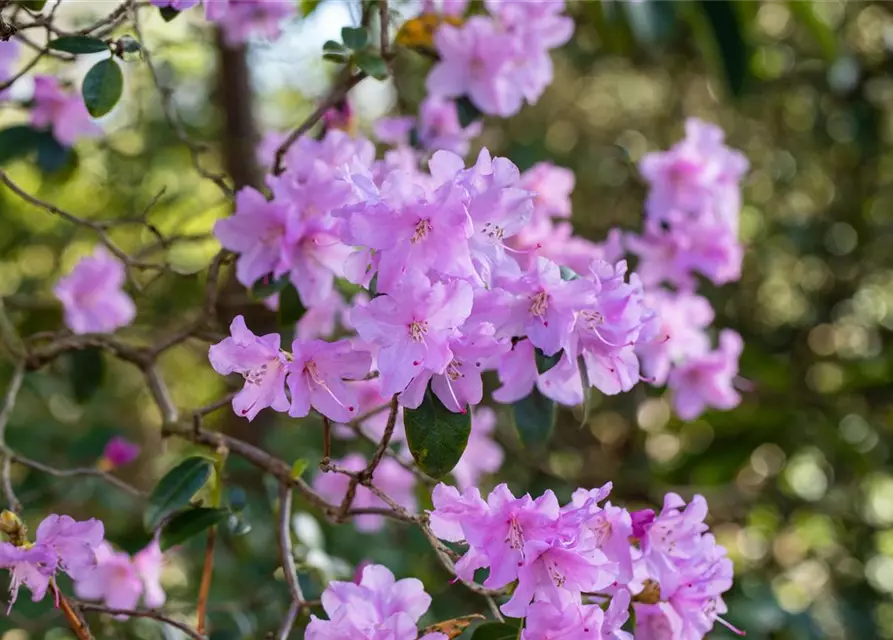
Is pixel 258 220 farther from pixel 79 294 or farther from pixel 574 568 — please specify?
pixel 79 294

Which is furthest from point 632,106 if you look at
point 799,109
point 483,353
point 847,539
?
point 483,353

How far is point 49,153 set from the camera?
5.49 ft

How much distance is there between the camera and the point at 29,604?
153 cm

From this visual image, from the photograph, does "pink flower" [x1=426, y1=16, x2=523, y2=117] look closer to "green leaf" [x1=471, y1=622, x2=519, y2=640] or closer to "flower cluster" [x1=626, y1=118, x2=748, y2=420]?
"flower cluster" [x1=626, y1=118, x2=748, y2=420]

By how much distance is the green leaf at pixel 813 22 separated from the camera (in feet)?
6.78

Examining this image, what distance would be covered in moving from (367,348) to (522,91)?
0.61 meters

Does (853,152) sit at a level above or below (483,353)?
below

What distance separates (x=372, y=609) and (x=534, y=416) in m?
0.39

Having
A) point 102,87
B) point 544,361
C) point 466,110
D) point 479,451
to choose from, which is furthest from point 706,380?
point 102,87

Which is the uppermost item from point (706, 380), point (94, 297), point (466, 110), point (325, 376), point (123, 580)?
point (325, 376)

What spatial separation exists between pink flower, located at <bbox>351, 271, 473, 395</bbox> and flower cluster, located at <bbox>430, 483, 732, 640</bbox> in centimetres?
12

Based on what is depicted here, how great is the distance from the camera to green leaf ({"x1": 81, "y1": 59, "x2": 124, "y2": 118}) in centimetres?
125

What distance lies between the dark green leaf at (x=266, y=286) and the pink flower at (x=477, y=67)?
1.41ft

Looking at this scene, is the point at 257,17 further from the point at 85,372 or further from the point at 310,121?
the point at 85,372
